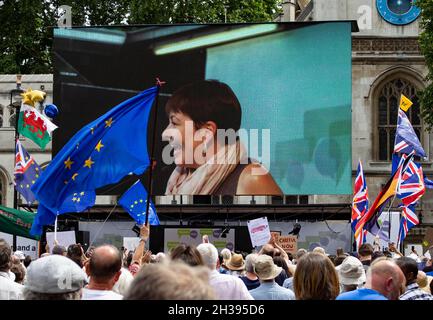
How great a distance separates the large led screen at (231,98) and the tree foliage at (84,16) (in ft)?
36.3

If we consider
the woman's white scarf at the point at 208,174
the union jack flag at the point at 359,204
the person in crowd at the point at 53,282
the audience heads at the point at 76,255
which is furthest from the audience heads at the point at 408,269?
the woman's white scarf at the point at 208,174

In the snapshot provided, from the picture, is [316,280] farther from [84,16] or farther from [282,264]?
[84,16]

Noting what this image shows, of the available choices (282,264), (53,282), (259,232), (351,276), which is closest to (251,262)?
(351,276)

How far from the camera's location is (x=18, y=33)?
1763 inches

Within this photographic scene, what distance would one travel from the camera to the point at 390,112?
37.0 metres

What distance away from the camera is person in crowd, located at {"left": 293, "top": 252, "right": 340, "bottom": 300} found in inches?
238

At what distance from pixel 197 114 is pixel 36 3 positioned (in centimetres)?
1706

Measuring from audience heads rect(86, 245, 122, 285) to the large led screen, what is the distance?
23489 mm

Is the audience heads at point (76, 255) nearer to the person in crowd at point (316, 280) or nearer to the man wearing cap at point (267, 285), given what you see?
the man wearing cap at point (267, 285)

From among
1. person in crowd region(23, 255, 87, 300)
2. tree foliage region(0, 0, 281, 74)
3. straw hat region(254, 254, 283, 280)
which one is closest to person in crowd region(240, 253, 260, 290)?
straw hat region(254, 254, 283, 280)

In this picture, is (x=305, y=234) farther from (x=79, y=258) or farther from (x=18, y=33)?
(x=18, y=33)

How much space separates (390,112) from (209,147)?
984 cm

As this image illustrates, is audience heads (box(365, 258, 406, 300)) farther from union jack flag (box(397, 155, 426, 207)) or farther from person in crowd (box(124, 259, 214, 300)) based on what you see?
union jack flag (box(397, 155, 426, 207))
